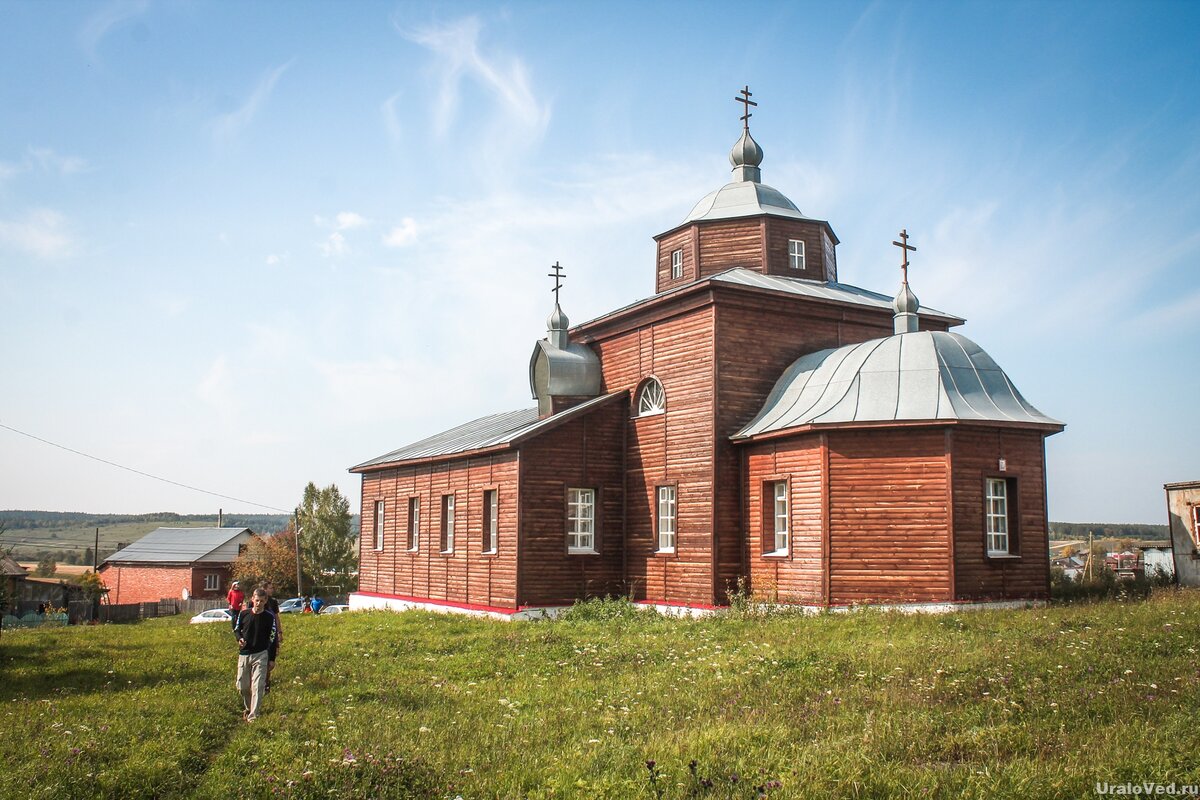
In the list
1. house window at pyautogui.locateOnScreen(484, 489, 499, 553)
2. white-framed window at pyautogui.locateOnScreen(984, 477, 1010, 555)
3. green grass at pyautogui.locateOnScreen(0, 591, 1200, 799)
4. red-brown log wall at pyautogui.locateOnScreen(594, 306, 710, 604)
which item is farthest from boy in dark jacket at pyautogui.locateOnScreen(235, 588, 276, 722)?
white-framed window at pyautogui.locateOnScreen(984, 477, 1010, 555)

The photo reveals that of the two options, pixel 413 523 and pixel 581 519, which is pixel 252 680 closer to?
pixel 581 519

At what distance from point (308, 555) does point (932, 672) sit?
44510mm

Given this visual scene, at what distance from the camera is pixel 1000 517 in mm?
16641

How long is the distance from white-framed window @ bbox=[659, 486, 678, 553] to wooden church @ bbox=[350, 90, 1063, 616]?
0.05 metres

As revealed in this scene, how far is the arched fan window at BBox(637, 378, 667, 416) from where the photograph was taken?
2045 cm

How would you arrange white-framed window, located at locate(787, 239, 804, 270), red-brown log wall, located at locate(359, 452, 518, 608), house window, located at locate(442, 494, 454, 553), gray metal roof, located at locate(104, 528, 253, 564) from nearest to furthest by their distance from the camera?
red-brown log wall, located at locate(359, 452, 518, 608)
white-framed window, located at locate(787, 239, 804, 270)
house window, located at locate(442, 494, 454, 553)
gray metal roof, located at locate(104, 528, 253, 564)

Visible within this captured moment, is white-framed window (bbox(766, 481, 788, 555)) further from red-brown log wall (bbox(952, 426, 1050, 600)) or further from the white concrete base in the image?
red-brown log wall (bbox(952, 426, 1050, 600))

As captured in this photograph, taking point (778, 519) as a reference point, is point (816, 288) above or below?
above

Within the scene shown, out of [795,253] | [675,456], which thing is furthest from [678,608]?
[795,253]

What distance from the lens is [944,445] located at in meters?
15.9

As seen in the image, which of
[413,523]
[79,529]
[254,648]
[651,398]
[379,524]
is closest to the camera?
[254,648]

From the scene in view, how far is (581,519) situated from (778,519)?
15.4ft

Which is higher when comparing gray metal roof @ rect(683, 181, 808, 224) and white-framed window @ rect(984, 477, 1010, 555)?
gray metal roof @ rect(683, 181, 808, 224)

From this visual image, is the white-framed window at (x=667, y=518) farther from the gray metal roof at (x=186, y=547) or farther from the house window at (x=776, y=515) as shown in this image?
the gray metal roof at (x=186, y=547)
